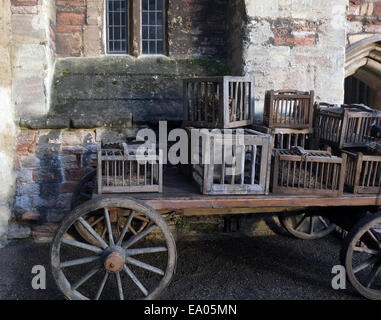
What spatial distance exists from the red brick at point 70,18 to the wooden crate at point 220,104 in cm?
181

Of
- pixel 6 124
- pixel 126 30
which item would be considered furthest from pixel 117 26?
pixel 6 124

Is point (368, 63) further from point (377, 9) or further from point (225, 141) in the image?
point (225, 141)

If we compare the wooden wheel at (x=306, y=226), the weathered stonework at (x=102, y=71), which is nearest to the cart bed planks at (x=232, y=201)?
the wooden wheel at (x=306, y=226)

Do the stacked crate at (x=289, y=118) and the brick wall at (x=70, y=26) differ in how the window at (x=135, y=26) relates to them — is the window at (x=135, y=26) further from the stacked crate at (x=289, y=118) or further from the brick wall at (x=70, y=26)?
the stacked crate at (x=289, y=118)

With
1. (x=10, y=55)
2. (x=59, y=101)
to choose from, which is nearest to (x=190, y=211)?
(x=59, y=101)

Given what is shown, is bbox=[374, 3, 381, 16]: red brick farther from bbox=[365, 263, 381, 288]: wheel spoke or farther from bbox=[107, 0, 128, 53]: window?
bbox=[365, 263, 381, 288]: wheel spoke

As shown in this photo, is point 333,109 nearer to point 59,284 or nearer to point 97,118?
point 97,118

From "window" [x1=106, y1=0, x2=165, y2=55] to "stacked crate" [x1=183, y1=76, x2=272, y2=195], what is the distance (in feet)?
4.50

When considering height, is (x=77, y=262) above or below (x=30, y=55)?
below

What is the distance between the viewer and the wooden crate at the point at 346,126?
136 inches

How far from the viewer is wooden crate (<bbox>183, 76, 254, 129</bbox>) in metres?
3.39

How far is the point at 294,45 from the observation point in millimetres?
4527

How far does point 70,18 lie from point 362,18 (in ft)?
12.0

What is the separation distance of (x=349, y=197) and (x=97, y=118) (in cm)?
262
